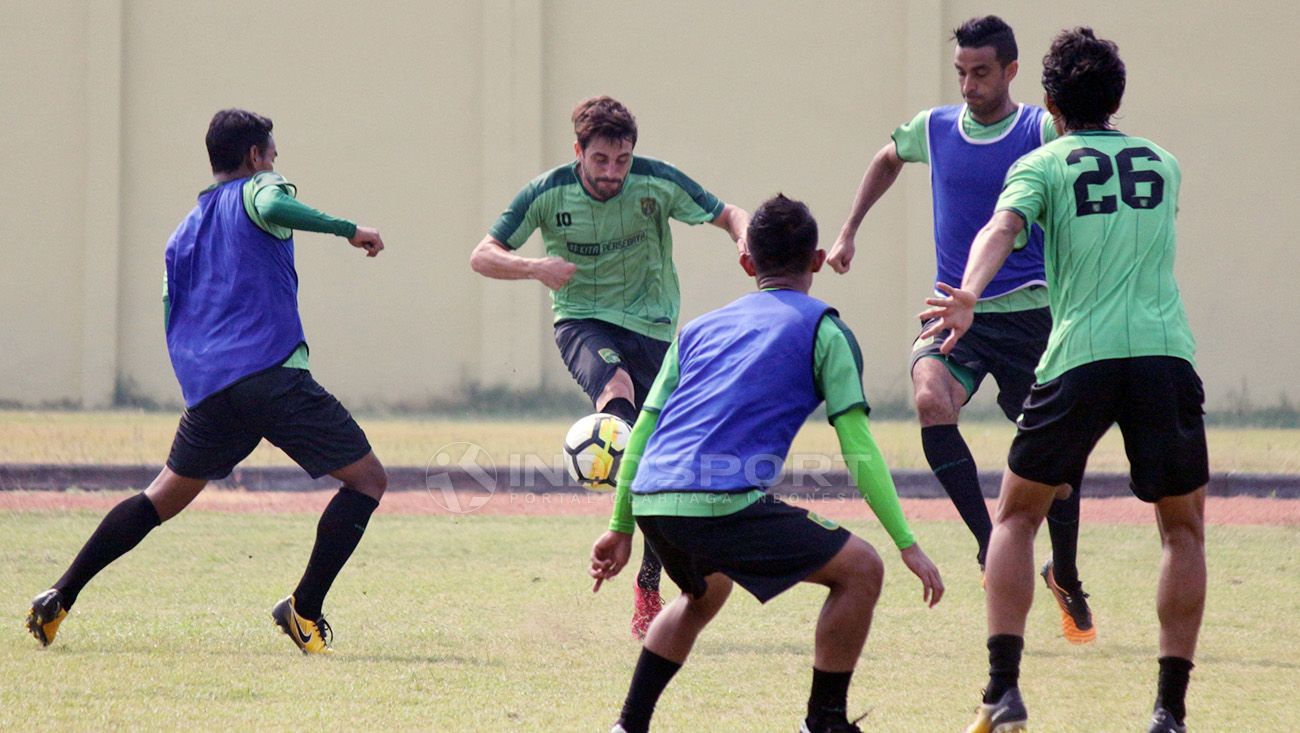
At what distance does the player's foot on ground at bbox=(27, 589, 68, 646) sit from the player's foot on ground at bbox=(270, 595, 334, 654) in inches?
30.2

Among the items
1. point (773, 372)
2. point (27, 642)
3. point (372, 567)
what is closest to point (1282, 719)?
point (773, 372)

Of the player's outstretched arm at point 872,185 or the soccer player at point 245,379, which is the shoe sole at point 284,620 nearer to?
the soccer player at point 245,379

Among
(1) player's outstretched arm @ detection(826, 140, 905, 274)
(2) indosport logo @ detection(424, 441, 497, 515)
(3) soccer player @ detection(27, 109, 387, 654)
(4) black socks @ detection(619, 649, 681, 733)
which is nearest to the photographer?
(4) black socks @ detection(619, 649, 681, 733)

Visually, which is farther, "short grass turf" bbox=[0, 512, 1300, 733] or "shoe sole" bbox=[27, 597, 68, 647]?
"shoe sole" bbox=[27, 597, 68, 647]

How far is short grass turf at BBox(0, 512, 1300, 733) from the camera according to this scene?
4656 mm

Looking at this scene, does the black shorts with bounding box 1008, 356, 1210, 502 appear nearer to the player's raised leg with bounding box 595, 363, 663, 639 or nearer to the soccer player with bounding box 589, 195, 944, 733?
the soccer player with bounding box 589, 195, 944, 733

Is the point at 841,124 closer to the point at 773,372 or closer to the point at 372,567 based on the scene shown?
the point at 372,567

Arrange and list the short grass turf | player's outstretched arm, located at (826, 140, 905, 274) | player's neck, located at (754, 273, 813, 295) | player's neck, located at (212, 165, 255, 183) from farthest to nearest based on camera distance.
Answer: player's outstretched arm, located at (826, 140, 905, 274)
player's neck, located at (212, 165, 255, 183)
the short grass turf
player's neck, located at (754, 273, 813, 295)

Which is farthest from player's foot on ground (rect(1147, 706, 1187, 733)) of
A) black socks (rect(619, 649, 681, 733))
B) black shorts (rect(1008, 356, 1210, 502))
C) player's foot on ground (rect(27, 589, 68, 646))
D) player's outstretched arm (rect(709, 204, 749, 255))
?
player's foot on ground (rect(27, 589, 68, 646))

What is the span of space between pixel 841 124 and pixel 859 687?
577 inches

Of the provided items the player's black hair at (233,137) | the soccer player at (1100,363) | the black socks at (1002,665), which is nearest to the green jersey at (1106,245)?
the soccer player at (1100,363)

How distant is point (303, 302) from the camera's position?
19.5m

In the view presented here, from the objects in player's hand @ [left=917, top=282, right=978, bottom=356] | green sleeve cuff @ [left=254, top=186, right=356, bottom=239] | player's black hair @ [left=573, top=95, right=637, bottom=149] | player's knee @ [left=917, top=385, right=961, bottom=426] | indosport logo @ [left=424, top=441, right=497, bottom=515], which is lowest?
indosport logo @ [left=424, top=441, right=497, bottom=515]

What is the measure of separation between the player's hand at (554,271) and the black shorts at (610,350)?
2.38 ft
